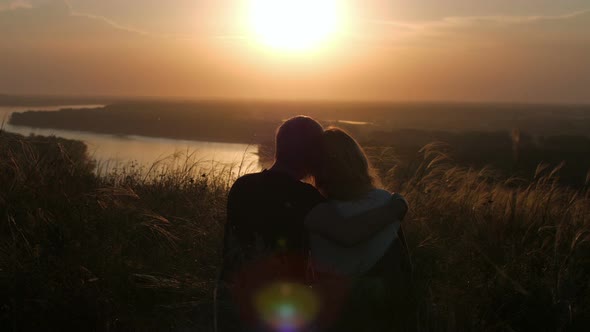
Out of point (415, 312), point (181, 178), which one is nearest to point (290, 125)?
point (415, 312)

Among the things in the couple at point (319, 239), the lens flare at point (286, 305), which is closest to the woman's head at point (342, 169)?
the couple at point (319, 239)

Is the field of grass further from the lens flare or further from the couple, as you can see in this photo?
the lens flare

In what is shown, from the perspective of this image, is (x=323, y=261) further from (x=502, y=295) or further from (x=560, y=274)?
(x=560, y=274)

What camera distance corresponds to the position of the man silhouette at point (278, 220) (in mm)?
2900

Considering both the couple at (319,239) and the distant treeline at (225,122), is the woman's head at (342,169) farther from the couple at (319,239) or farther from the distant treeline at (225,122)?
the distant treeline at (225,122)

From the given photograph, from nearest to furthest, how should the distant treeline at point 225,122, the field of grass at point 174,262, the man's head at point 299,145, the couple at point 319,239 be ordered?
1. the couple at point 319,239
2. the man's head at point 299,145
3. the field of grass at point 174,262
4. the distant treeline at point 225,122

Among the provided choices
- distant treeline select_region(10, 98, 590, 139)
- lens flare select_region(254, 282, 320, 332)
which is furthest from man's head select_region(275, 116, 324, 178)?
distant treeline select_region(10, 98, 590, 139)

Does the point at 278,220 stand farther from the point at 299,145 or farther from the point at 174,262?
the point at 174,262

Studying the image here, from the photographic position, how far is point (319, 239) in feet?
9.83

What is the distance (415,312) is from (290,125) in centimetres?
126

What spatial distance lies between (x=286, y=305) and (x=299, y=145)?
0.87 meters

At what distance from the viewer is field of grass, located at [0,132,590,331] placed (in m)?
3.25

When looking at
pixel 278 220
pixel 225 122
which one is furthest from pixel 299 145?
pixel 225 122

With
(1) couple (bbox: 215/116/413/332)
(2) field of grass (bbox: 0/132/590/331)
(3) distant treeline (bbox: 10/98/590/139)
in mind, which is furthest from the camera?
(3) distant treeline (bbox: 10/98/590/139)
